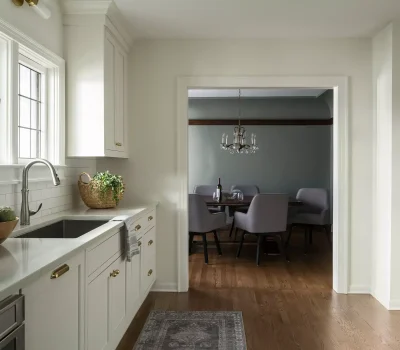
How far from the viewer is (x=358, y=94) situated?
3719 mm

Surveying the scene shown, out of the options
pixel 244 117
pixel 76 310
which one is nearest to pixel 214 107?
pixel 244 117

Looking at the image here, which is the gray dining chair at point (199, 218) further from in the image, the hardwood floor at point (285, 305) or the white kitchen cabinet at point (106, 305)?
the white kitchen cabinet at point (106, 305)

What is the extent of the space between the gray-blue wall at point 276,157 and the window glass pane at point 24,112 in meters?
4.95

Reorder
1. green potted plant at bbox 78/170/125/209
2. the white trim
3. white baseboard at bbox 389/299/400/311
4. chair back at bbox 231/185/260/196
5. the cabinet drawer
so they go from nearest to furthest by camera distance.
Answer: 1. the cabinet drawer
2. green potted plant at bbox 78/170/125/209
3. white baseboard at bbox 389/299/400/311
4. the white trim
5. chair back at bbox 231/185/260/196

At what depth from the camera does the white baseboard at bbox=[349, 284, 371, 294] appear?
3.73 meters

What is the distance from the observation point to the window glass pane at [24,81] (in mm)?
2661

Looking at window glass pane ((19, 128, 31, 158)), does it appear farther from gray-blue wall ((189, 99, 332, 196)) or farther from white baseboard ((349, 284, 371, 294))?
gray-blue wall ((189, 99, 332, 196))

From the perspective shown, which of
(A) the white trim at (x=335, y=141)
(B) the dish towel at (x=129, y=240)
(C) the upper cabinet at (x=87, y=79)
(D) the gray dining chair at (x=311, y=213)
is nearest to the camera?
(B) the dish towel at (x=129, y=240)

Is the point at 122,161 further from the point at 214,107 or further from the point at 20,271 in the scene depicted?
the point at 214,107

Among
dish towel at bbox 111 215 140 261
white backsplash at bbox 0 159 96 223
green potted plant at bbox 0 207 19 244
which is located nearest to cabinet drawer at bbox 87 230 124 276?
dish towel at bbox 111 215 140 261

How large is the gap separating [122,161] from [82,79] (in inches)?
37.4

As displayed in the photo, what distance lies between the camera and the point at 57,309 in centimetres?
153

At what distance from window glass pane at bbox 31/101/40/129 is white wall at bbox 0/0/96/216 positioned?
33 centimetres

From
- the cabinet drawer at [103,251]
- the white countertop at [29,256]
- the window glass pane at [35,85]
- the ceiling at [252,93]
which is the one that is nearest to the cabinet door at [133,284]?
the cabinet drawer at [103,251]
